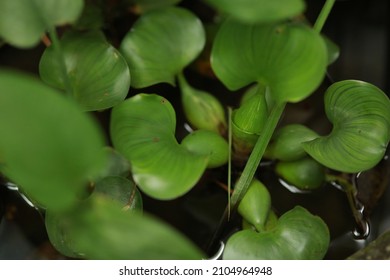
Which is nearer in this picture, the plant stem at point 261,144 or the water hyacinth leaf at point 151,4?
the plant stem at point 261,144

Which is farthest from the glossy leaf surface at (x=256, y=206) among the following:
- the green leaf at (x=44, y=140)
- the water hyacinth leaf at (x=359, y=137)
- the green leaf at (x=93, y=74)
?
the green leaf at (x=44, y=140)

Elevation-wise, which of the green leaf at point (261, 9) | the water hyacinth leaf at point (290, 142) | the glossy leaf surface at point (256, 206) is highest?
the green leaf at point (261, 9)

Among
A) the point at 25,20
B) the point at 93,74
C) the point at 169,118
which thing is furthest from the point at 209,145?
the point at 25,20

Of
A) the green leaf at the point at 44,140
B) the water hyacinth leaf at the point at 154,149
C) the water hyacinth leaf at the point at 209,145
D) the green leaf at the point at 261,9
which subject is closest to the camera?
the green leaf at the point at 44,140

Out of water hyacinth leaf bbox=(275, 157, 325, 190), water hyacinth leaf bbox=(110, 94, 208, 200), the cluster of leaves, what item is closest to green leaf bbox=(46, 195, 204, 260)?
the cluster of leaves

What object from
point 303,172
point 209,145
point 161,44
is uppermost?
point 161,44

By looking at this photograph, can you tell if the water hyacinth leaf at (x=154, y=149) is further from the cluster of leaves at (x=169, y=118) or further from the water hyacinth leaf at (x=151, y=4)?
the water hyacinth leaf at (x=151, y=4)

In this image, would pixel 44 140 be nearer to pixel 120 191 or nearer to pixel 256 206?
pixel 120 191
